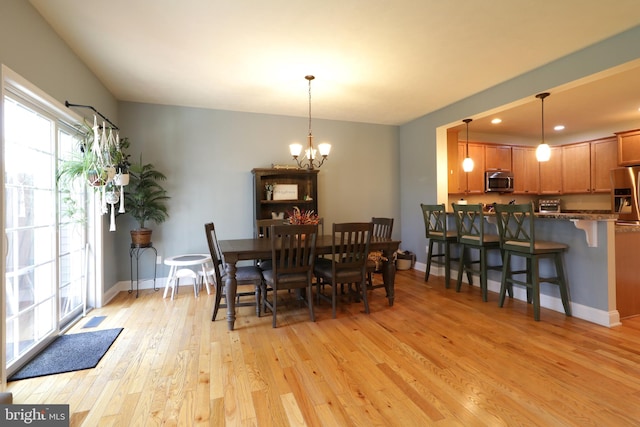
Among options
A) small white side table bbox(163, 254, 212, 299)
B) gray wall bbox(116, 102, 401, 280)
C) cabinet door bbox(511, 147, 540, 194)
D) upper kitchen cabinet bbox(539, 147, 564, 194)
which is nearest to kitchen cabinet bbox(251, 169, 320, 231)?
gray wall bbox(116, 102, 401, 280)

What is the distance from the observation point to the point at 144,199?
4.04 meters

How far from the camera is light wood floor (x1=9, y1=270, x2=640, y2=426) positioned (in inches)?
67.2

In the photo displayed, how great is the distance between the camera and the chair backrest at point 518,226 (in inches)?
118

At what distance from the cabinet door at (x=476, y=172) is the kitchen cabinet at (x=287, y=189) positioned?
298 cm

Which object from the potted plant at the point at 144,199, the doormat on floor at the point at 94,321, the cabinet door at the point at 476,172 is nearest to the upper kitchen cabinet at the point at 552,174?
the cabinet door at the point at 476,172

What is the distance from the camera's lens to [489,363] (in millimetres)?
2234

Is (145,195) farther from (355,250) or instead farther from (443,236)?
(443,236)

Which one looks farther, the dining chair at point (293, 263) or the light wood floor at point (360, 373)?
the dining chair at point (293, 263)

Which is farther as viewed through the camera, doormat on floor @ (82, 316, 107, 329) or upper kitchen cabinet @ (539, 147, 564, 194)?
upper kitchen cabinet @ (539, 147, 564, 194)

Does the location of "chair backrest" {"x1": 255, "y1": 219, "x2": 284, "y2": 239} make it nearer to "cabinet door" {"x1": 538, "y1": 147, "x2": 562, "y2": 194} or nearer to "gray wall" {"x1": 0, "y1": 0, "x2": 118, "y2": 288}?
"gray wall" {"x1": 0, "y1": 0, "x2": 118, "y2": 288}

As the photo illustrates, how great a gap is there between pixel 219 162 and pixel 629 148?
22.1 ft

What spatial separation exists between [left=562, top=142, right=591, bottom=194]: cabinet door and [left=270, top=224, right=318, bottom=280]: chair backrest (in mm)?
5863

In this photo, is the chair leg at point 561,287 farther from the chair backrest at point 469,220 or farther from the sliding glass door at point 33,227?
the sliding glass door at point 33,227

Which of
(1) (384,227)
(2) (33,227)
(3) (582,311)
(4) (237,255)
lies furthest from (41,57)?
(3) (582,311)
